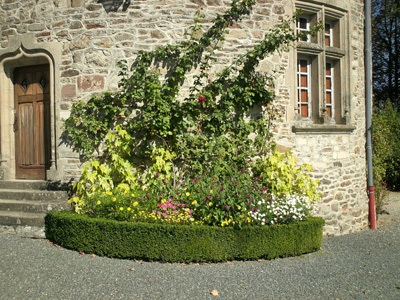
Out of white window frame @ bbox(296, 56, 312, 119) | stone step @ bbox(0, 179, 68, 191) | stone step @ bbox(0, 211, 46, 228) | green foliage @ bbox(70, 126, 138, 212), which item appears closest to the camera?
stone step @ bbox(0, 211, 46, 228)

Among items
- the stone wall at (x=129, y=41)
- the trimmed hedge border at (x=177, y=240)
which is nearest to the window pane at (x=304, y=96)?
the stone wall at (x=129, y=41)

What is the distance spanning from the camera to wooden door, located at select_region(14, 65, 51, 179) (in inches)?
279

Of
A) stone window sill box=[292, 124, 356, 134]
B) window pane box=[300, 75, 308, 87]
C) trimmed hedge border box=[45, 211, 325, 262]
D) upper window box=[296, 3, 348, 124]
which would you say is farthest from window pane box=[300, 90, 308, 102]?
trimmed hedge border box=[45, 211, 325, 262]

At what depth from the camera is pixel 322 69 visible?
7203mm

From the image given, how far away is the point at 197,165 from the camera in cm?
613

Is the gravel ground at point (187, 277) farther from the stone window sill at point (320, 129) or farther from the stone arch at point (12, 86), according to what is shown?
the stone window sill at point (320, 129)

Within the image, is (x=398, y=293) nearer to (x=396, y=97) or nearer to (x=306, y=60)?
(x=306, y=60)

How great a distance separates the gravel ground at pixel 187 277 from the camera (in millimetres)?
3871

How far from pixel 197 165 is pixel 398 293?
10.8ft

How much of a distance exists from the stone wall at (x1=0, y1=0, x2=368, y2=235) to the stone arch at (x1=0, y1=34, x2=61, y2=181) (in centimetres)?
8

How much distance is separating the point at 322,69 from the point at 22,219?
5944 millimetres

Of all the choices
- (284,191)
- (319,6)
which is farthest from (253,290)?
(319,6)

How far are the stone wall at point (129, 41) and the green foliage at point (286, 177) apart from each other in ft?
1.52

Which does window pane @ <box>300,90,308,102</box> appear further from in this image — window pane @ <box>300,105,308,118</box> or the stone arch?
the stone arch
